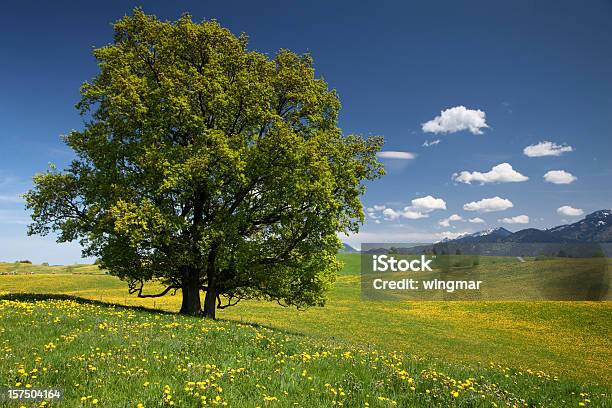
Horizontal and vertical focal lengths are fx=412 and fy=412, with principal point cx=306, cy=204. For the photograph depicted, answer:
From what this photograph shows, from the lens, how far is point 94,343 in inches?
461

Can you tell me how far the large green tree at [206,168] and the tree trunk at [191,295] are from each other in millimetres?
63

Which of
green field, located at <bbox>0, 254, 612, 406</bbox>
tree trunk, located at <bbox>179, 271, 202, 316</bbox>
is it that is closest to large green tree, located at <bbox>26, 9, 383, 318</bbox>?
tree trunk, located at <bbox>179, 271, 202, 316</bbox>

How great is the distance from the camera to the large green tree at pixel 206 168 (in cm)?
2162

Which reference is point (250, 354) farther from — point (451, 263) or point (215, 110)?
point (451, 263)

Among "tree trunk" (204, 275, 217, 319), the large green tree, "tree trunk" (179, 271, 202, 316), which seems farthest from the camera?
"tree trunk" (204, 275, 217, 319)

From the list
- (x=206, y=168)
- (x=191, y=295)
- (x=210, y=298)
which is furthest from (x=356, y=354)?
(x=191, y=295)

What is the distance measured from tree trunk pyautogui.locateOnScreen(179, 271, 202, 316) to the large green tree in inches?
2.5

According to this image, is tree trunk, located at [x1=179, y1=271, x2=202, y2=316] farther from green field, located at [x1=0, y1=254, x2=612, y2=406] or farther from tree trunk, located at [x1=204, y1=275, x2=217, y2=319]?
green field, located at [x1=0, y1=254, x2=612, y2=406]

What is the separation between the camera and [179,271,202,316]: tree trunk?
25.6 m

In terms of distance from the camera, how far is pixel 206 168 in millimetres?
20906

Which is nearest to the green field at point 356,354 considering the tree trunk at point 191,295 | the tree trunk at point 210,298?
the tree trunk at point 210,298

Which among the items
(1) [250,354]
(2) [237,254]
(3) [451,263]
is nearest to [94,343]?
(1) [250,354]

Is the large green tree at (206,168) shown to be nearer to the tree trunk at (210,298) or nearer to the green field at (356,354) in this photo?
the tree trunk at (210,298)

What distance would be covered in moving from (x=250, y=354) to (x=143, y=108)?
14.6m
